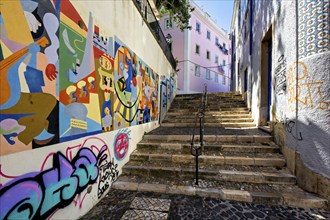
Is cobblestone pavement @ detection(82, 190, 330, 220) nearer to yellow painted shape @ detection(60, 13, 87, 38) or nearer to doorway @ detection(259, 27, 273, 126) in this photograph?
yellow painted shape @ detection(60, 13, 87, 38)

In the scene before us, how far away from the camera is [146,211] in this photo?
7.93 ft

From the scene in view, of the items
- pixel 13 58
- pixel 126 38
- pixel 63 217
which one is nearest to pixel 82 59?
pixel 13 58

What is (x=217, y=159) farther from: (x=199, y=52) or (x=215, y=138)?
(x=199, y=52)

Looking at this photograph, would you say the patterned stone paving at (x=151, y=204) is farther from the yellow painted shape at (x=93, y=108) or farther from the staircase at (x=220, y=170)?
the yellow painted shape at (x=93, y=108)

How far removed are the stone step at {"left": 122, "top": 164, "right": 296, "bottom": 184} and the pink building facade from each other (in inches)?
489

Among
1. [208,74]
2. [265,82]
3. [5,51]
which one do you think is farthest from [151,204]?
[208,74]

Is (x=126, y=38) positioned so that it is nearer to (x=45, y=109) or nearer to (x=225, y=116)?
(x=45, y=109)

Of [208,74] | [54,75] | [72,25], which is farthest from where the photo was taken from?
[208,74]

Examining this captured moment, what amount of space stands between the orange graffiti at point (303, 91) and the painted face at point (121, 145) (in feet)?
11.4

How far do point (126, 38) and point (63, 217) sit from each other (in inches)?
136

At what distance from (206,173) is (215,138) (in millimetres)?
1317

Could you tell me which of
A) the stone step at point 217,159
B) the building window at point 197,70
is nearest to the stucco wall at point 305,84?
the stone step at point 217,159

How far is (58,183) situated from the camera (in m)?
1.95

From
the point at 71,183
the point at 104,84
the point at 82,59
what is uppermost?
the point at 82,59
